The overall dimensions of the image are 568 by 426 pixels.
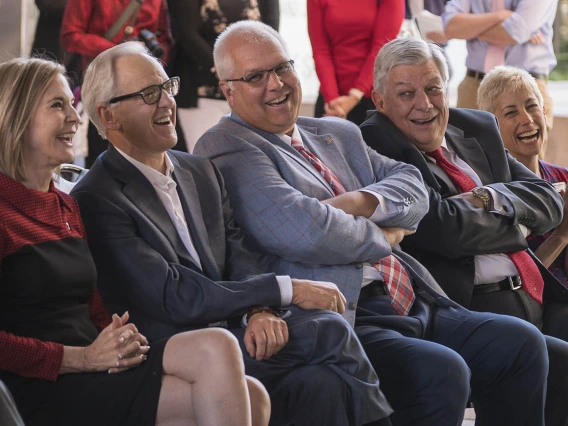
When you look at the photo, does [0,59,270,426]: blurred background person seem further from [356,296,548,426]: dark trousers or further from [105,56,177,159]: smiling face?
[356,296,548,426]: dark trousers

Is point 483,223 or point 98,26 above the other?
point 98,26

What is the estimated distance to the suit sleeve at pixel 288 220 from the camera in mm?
2943

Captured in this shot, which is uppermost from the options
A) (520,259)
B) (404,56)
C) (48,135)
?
(48,135)

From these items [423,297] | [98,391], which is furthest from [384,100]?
[98,391]

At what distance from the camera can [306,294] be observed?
2770 millimetres

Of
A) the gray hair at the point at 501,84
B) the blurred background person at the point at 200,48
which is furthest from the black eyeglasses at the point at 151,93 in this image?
the blurred background person at the point at 200,48

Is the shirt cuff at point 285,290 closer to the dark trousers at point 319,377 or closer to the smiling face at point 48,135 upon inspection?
the dark trousers at point 319,377

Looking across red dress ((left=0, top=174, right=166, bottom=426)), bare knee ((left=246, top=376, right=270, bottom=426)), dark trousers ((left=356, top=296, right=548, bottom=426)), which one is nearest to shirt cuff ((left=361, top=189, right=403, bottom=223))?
dark trousers ((left=356, top=296, right=548, bottom=426))

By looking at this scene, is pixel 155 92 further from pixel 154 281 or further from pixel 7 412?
pixel 7 412

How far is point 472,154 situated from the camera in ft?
12.4

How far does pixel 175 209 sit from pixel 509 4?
3.23 m

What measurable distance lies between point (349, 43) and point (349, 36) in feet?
0.11

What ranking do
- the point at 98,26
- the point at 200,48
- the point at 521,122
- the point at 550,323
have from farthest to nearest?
the point at 200,48 < the point at 98,26 < the point at 521,122 < the point at 550,323

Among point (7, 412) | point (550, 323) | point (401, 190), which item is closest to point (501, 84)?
point (550, 323)
